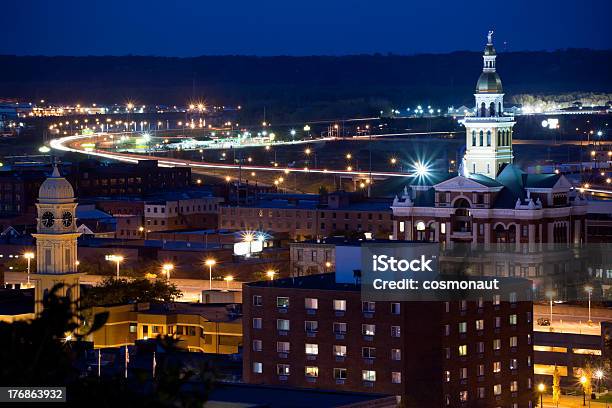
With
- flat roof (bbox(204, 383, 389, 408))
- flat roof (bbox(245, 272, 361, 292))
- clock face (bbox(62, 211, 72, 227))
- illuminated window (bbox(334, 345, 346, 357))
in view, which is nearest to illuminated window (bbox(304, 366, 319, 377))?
illuminated window (bbox(334, 345, 346, 357))

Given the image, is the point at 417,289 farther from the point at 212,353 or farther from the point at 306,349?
the point at 212,353

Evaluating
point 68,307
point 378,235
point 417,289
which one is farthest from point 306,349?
point 378,235

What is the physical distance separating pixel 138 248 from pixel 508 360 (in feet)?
130

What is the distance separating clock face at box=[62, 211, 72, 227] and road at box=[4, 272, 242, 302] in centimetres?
2432

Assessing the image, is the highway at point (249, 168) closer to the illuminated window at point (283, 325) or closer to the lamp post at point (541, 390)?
the lamp post at point (541, 390)

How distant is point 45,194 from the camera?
64688 mm

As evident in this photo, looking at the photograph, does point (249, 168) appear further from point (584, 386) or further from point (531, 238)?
point (584, 386)

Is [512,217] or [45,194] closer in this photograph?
[45,194]

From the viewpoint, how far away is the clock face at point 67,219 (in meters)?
63.2

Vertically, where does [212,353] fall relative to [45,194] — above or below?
below

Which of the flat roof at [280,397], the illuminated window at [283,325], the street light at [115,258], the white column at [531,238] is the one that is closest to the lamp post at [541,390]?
the illuminated window at [283,325]

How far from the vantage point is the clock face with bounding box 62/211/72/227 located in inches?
2489

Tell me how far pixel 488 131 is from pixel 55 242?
50339mm

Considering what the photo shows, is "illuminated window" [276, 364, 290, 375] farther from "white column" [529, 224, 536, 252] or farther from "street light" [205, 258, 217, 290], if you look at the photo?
"white column" [529, 224, 536, 252]
